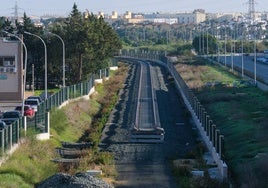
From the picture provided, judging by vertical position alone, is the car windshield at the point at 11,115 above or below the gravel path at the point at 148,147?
above

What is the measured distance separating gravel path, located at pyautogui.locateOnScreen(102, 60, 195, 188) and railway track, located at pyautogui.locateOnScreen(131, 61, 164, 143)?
1.46 feet

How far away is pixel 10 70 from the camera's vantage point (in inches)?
2339

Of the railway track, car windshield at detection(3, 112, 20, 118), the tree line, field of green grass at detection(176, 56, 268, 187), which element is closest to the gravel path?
the railway track

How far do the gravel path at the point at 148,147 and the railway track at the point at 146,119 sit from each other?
1.46 feet

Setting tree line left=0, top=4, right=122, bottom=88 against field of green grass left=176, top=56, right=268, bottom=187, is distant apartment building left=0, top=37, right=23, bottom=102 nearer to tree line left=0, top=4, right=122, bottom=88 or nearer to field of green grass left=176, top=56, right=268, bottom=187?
tree line left=0, top=4, right=122, bottom=88

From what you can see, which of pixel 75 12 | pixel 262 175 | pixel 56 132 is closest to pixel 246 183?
pixel 262 175

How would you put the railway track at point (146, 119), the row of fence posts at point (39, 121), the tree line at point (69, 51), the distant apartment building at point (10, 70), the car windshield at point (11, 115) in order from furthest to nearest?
1. the tree line at point (69, 51)
2. the distant apartment building at point (10, 70)
3. the car windshield at point (11, 115)
4. the railway track at point (146, 119)
5. the row of fence posts at point (39, 121)

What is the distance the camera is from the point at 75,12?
3014 inches

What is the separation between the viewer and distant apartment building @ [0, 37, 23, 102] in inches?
2323

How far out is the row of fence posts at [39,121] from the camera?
27280 millimetres

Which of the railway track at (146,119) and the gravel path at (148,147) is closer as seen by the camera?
the gravel path at (148,147)

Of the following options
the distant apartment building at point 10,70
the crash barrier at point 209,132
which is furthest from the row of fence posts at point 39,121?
the crash barrier at point 209,132

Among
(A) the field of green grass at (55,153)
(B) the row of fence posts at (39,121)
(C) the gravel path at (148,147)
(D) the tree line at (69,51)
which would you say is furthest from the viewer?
(D) the tree line at (69,51)

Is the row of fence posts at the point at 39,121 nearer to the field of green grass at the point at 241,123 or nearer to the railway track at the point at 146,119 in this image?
the railway track at the point at 146,119
